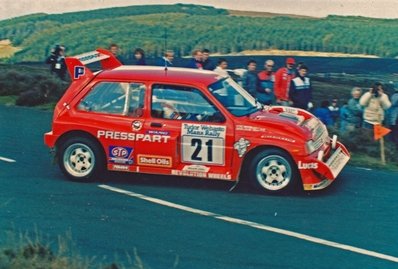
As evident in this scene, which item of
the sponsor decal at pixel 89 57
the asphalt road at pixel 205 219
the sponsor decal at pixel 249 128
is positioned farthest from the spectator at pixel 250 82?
the sponsor decal at pixel 249 128

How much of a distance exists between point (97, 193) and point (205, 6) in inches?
1259

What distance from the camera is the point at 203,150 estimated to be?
1257 cm

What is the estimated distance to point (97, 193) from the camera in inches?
495

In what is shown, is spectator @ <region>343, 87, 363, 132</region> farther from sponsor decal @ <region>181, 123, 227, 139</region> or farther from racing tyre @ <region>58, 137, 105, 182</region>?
racing tyre @ <region>58, 137, 105, 182</region>

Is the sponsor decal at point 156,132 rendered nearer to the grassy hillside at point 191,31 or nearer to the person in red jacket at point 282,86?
the person in red jacket at point 282,86

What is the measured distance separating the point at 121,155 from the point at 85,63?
6.14ft

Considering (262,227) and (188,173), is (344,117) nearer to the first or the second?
(188,173)

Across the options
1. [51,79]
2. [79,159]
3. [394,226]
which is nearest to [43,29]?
[51,79]

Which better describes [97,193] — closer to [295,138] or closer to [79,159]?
[79,159]

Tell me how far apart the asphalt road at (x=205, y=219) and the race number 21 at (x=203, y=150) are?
491 millimetres

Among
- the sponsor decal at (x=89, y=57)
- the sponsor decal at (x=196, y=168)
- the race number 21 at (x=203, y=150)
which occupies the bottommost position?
the sponsor decal at (x=196, y=168)

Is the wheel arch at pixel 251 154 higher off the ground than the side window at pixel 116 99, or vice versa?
the side window at pixel 116 99

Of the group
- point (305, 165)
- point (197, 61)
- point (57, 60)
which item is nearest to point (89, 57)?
point (197, 61)

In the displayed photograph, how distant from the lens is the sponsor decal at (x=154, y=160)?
12773 mm
